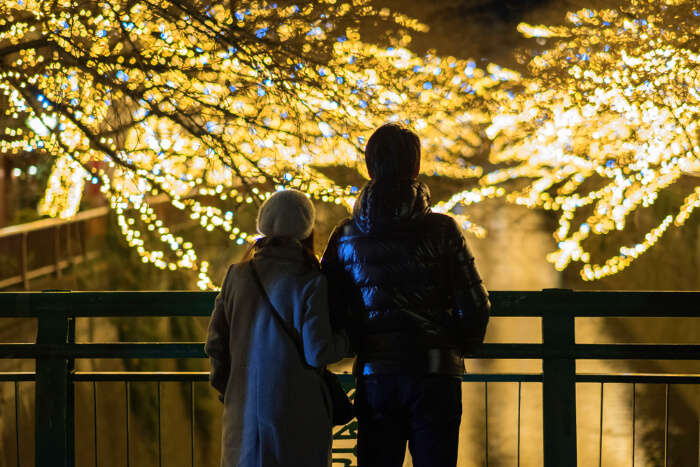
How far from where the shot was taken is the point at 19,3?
6789 mm

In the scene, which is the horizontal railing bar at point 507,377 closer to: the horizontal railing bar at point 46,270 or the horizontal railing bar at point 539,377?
the horizontal railing bar at point 539,377

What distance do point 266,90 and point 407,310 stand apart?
3.90 meters

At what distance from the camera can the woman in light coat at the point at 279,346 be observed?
115 inches

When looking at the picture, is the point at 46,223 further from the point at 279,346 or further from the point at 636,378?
the point at 279,346

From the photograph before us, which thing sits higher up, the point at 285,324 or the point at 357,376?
the point at 285,324

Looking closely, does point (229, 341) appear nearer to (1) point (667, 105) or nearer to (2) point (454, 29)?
(1) point (667, 105)

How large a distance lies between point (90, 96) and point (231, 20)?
4.45ft

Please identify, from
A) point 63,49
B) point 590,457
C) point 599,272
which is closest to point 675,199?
point 599,272

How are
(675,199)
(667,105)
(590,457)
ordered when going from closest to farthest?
(667,105), (675,199), (590,457)

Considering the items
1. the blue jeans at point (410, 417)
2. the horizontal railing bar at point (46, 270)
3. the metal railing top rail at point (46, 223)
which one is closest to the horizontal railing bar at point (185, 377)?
the blue jeans at point (410, 417)

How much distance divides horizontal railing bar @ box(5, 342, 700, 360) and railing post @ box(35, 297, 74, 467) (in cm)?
6

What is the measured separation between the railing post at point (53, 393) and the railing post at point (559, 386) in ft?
8.20

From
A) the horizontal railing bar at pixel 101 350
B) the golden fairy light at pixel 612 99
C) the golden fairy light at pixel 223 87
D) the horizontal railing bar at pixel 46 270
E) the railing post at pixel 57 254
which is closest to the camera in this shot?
the horizontal railing bar at pixel 101 350

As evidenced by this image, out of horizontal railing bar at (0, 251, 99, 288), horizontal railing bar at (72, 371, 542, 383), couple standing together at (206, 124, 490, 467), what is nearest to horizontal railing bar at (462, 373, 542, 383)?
horizontal railing bar at (72, 371, 542, 383)
